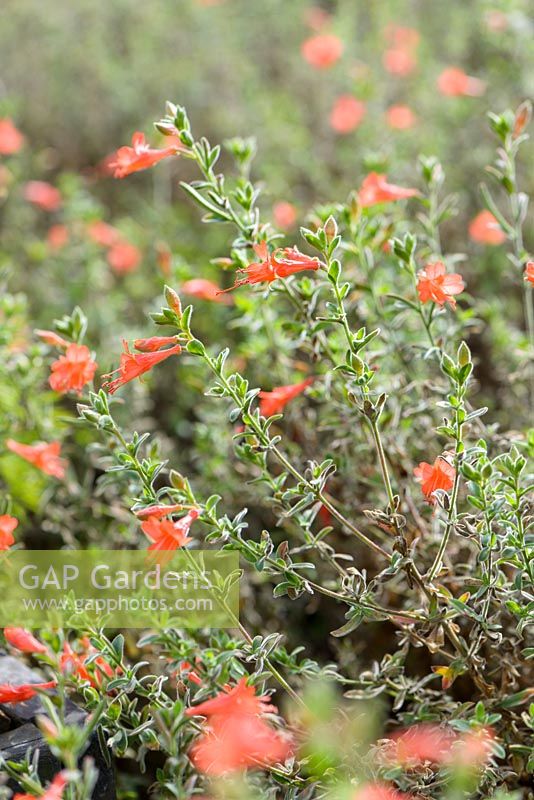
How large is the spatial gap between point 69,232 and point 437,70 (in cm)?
205

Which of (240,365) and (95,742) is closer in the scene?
(95,742)

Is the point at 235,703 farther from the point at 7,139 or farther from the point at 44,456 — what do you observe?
the point at 7,139

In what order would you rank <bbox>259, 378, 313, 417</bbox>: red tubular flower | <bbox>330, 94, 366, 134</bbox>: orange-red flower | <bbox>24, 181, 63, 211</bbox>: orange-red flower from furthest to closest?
<bbox>24, 181, 63, 211</bbox>: orange-red flower
<bbox>330, 94, 366, 134</bbox>: orange-red flower
<bbox>259, 378, 313, 417</bbox>: red tubular flower

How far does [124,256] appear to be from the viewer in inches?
158

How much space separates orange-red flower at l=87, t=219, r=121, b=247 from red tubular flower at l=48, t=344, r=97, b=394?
1902 millimetres

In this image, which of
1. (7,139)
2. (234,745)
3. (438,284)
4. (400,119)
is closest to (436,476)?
(438,284)

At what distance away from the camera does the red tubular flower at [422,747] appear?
180cm

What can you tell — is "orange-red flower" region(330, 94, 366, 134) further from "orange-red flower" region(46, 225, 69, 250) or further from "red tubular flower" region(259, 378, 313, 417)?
"red tubular flower" region(259, 378, 313, 417)

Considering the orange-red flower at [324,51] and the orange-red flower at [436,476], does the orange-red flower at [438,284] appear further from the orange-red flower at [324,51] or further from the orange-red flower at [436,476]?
the orange-red flower at [324,51]

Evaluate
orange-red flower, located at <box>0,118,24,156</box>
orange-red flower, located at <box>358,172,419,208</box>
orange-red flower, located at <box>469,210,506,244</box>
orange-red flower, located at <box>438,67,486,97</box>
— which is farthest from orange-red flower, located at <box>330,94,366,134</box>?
orange-red flower, located at <box>358,172,419,208</box>

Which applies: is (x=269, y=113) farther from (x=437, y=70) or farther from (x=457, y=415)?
(x=457, y=415)

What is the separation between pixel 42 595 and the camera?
8.06ft

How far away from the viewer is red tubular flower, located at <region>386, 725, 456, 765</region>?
1804 millimetres

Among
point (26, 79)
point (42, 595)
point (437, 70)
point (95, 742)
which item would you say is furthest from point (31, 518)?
point (26, 79)
